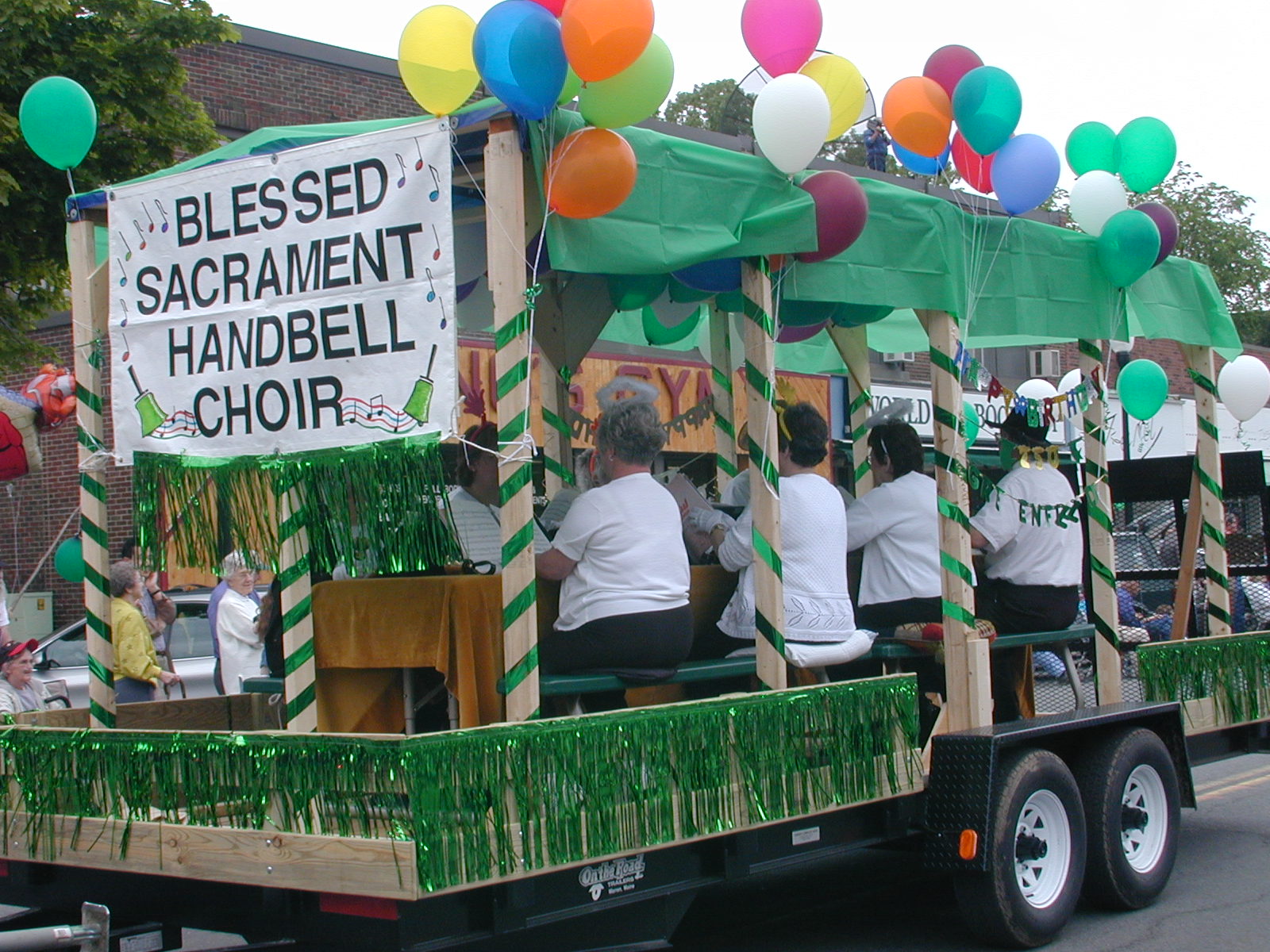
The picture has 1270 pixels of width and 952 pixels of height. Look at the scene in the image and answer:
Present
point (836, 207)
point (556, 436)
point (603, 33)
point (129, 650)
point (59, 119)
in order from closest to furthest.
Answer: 1. point (603, 33)
2. point (59, 119)
3. point (836, 207)
4. point (556, 436)
5. point (129, 650)

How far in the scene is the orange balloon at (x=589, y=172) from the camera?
4594mm

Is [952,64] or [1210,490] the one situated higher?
[952,64]

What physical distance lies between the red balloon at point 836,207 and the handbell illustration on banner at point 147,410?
249 centimetres

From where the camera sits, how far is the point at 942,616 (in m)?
6.29

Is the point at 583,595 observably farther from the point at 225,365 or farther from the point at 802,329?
the point at 802,329

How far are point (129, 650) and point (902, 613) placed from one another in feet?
15.2

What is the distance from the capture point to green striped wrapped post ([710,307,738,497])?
816 cm

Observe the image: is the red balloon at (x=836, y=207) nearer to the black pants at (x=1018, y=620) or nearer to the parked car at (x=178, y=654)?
the black pants at (x=1018, y=620)

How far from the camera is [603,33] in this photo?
176 inches

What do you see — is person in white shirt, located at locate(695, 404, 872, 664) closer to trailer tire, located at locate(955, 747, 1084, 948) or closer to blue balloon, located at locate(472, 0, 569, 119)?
trailer tire, located at locate(955, 747, 1084, 948)

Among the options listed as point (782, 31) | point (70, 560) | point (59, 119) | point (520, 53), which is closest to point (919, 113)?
point (782, 31)

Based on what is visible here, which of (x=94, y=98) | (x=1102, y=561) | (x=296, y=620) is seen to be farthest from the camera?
(x=94, y=98)

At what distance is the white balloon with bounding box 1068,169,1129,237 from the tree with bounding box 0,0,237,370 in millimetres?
7365

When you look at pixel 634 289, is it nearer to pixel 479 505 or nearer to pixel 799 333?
pixel 479 505
